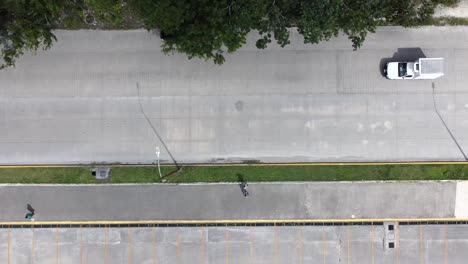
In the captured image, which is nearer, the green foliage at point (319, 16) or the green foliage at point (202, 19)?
the green foliage at point (202, 19)

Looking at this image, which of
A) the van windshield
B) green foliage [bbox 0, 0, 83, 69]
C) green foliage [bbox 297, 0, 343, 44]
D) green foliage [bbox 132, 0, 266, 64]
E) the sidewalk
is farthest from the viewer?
the sidewalk

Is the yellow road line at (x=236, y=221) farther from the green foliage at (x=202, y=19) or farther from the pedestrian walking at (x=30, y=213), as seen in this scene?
the green foliage at (x=202, y=19)

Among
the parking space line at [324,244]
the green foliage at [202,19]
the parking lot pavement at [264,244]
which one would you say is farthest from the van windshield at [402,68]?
the parking space line at [324,244]

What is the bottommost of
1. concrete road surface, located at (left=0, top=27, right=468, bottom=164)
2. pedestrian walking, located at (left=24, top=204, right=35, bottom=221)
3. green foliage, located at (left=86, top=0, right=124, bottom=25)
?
pedestrian walking, located at (left=24, top=204, right=35, bottom=221)

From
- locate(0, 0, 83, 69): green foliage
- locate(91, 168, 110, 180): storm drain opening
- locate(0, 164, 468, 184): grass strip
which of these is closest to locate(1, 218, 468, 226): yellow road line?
locate(0, 164, 468, 184): grass strip

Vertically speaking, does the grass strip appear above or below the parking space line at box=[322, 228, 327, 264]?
above

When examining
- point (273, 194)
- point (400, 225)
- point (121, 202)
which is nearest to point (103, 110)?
point (121, 202)

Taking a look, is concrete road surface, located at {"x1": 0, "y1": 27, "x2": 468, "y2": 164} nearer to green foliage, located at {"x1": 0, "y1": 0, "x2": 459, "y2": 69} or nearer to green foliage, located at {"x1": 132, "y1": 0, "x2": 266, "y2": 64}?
green foliage, located at {"x1": 0, "y1": 0, "x2": 459, "y2": 69}
